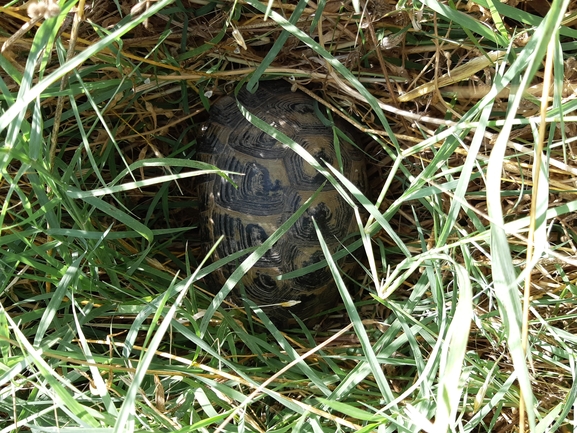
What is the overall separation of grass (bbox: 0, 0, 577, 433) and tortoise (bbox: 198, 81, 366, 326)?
0.20ft

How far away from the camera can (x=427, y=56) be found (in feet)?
4.14

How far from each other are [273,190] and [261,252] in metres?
0.31

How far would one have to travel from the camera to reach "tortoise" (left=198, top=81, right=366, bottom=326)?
122cm

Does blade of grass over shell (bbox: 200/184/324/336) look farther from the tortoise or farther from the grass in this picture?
the tortoise

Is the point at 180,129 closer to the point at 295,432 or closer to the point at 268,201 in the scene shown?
the point at 268,201

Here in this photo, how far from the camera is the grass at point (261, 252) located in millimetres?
911

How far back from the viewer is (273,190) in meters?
1.22

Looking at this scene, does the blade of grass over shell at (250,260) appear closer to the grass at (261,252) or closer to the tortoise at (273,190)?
the grass at (261,252)

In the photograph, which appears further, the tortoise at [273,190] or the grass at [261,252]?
the tortoise at [273,190]

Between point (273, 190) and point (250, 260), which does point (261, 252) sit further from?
point (273, 190)

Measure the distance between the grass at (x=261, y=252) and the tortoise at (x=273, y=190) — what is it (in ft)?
0.20

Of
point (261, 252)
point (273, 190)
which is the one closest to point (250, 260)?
point (261, 252)

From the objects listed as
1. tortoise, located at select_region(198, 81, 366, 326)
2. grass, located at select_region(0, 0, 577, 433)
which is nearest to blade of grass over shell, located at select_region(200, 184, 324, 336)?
grass, located at select_region(0, 0, 577, 433)

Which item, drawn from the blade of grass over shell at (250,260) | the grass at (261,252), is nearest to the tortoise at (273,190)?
the grass at (261,252)
